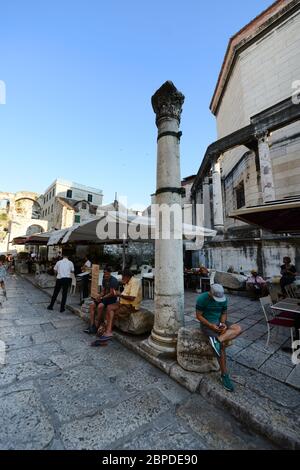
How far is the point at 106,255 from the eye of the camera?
14.8 m

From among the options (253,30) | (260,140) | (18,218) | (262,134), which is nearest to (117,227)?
(260,140)

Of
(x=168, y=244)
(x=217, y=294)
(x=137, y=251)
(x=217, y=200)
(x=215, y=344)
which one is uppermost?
(x=217, y=200)

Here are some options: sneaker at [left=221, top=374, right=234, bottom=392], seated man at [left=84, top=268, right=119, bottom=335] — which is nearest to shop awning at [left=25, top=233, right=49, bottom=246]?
seated man at [left=84, top=268, right=119, bottom=335]

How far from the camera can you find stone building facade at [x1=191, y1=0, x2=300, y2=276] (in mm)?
8242

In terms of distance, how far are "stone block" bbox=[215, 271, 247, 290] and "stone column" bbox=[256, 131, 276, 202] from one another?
3723 mm

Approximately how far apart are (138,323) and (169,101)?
153 inches

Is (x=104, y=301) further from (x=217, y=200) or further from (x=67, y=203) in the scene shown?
(x=67, y=203)

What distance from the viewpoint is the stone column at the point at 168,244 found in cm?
308

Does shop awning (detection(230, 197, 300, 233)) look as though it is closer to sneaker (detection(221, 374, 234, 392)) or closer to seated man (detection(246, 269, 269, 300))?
seated man (detection(246, 269, 269, 300))

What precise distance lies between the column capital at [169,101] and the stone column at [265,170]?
22.4ft

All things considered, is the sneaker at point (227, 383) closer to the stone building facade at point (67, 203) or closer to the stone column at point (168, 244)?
the stone column at point (168, 244)

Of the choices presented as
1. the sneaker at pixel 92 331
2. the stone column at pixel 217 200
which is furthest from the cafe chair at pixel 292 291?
the stone column at pixel 217 200

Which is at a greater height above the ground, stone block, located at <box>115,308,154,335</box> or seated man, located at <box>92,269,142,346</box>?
Result: seated man, located at <box>92,269,142,346</box>

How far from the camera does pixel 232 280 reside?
7484 millimetres
